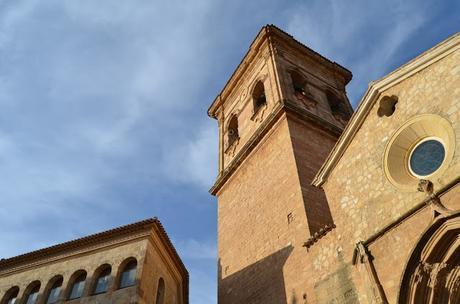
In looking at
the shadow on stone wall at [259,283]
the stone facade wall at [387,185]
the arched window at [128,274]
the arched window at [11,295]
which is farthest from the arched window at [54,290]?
the stone facade wall at [387,185]

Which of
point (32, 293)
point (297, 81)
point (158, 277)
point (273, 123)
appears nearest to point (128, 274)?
point (158, 277)

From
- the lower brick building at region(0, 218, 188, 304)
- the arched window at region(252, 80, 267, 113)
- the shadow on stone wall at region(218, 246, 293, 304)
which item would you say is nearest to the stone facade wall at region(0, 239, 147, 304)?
the lower brick building at region(0, 218, 188, 304)

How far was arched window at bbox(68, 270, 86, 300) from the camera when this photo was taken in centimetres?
1144

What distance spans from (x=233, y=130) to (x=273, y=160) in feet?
19.6

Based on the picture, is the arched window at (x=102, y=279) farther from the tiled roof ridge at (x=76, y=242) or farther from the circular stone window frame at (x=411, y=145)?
the circular stone window frame at (x=411, y=145)

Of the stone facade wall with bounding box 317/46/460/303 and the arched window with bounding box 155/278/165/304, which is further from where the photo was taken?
the arched window with bounding box 155/278/165/304

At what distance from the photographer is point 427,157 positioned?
8078mm

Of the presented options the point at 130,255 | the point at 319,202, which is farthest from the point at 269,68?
the point at 130,255

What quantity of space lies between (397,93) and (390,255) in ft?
11.8

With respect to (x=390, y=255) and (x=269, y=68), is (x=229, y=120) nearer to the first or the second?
(x=269, y=68)

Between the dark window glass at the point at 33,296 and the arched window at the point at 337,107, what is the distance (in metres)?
12.8

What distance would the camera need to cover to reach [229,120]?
1986cm

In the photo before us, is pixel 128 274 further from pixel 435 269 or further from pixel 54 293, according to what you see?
pixel 435 269

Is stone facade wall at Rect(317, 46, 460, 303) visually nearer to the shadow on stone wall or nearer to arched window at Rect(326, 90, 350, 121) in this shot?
the shadow on stone wall
